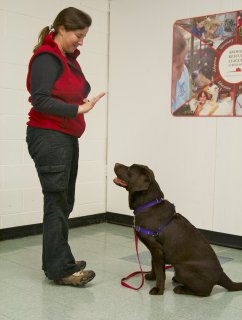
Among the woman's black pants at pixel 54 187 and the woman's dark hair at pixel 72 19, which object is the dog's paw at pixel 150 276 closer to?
the woman's black pants at pixel 54 187

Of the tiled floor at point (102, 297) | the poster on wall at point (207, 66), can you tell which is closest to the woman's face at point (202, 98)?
the poster on wall at point (207, 66)

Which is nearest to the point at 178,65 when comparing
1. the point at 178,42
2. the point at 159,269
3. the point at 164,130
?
the point at 178,42

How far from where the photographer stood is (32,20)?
12.2 feet

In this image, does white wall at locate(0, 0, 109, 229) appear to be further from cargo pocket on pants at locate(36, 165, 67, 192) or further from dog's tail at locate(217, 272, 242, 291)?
dog's tail at locate(217, 272, 242, 291)

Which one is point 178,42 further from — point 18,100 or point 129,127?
point 18,100

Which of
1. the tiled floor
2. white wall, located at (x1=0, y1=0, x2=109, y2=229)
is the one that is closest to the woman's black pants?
the tiled floor

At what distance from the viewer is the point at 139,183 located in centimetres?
245

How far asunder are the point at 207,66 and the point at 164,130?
2.26 ft

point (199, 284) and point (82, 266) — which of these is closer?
point (199, 284)

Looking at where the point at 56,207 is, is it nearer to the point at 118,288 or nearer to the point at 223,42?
the point at 118,288

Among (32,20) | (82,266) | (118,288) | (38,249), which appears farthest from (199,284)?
(32,20)

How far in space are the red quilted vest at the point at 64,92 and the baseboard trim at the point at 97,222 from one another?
151cm

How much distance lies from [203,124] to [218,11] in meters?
0.92

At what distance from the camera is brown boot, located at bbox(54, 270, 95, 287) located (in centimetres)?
252
